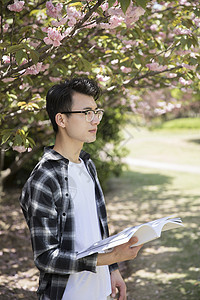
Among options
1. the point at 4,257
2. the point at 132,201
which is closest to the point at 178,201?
the point at 132,201

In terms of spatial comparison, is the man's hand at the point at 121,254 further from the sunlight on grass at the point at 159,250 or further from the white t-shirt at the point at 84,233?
the sunlight on grass at the point at 159,250

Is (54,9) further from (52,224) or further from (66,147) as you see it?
(52,224)

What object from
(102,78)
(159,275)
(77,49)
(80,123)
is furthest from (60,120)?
(159,275)

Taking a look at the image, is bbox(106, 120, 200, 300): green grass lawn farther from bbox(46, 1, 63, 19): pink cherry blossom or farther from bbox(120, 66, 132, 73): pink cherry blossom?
bbox(46, 1, 63, 19): pink cherry blossom

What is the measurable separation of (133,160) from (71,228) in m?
18.0

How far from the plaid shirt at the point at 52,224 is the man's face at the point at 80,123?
142 millimetres

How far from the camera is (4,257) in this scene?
6.27m

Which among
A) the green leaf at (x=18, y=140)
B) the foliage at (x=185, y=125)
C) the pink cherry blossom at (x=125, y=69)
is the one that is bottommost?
the foliage at (x=185, y=125)

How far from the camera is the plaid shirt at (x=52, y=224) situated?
180 centimetres

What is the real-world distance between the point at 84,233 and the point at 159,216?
7.10 m

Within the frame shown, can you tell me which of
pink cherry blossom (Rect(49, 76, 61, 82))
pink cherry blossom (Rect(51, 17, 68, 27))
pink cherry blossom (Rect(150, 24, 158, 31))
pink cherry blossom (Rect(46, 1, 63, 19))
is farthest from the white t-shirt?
pink cherry blossom (Rect(150, 24, 158, 31))

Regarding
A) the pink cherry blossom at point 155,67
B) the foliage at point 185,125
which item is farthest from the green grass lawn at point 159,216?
the foliage at point 185,125

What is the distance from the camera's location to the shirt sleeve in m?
1.79

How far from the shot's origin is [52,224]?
6.02 feet
